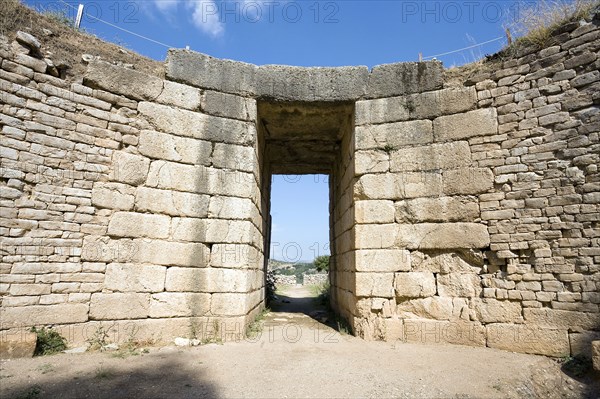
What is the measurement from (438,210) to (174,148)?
407 centimetres

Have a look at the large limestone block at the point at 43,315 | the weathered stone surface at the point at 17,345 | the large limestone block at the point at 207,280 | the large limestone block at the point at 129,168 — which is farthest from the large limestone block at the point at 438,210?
the weathered stone surface at the point at 17,345

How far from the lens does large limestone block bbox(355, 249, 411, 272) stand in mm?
5316

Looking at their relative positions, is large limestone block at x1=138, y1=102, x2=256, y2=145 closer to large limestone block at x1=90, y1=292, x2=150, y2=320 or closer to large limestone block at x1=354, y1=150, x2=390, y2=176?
large limestone block at x1=354, y1=150, x2=390, y2=176

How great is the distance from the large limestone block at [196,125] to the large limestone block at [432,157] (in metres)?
2.38

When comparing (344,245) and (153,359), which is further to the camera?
(344,245)

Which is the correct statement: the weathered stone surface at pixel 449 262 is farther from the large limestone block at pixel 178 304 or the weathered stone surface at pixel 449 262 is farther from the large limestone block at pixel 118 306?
the large limestone block at pixel 118 306

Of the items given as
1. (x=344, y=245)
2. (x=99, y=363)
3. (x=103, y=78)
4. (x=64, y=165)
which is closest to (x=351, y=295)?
(x=344, y=245)

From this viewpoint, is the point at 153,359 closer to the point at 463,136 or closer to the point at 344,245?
the point at 344,245

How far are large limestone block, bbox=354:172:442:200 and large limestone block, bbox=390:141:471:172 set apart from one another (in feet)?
0.37

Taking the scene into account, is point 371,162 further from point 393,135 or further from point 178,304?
point 178,304

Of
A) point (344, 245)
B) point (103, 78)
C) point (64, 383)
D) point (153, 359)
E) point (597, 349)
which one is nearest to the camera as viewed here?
point (64, 383)

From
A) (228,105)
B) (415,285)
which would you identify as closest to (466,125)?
(415,285)

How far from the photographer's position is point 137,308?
4812 mm

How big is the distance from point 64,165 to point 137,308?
6.91 ft
